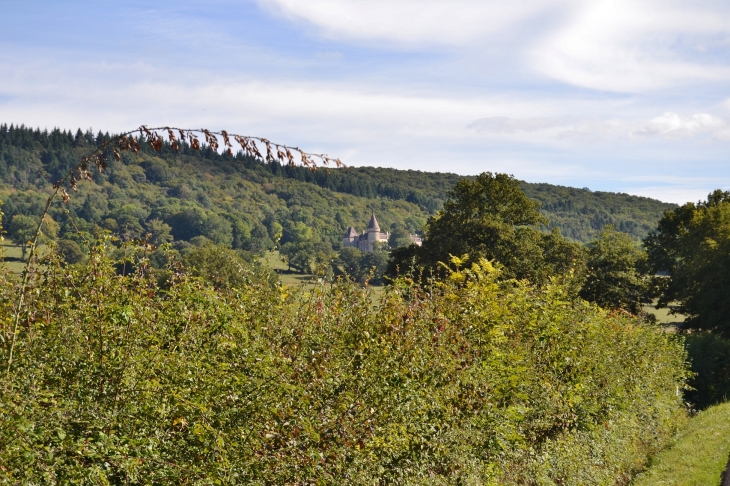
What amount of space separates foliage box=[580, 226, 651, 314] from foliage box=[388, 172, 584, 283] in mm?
5711

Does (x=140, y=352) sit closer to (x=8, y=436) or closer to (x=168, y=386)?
(x=168, y=386)

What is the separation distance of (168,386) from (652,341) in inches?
730

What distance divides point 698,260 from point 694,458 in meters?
29.4

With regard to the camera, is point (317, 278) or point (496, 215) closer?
point (317, 278)

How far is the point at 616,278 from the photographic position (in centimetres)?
5009

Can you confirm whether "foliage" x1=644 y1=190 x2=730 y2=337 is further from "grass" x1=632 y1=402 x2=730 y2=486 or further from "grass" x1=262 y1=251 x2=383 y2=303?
"grass" x1=262 y1=251 x2=383 y2=303

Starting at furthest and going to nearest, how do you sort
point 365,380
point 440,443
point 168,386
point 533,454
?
point 533,454, point 440,443, point 365,380, point 168,386

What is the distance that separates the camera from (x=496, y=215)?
138ft

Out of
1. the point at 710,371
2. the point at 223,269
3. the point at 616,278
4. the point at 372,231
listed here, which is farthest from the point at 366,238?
the point at 223,269

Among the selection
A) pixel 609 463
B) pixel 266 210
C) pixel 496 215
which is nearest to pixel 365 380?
pixel 609 463

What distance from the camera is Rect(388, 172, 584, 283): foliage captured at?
3988cm

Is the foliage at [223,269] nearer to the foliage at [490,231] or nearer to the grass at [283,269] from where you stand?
the grass at [283,269]

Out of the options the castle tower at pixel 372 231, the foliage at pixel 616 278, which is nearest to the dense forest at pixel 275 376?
the foliage at pixel 616 278

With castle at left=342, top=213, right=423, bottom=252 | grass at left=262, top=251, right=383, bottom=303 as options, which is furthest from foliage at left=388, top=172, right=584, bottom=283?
castle at left=342, top=213, right=423, bottom=252
